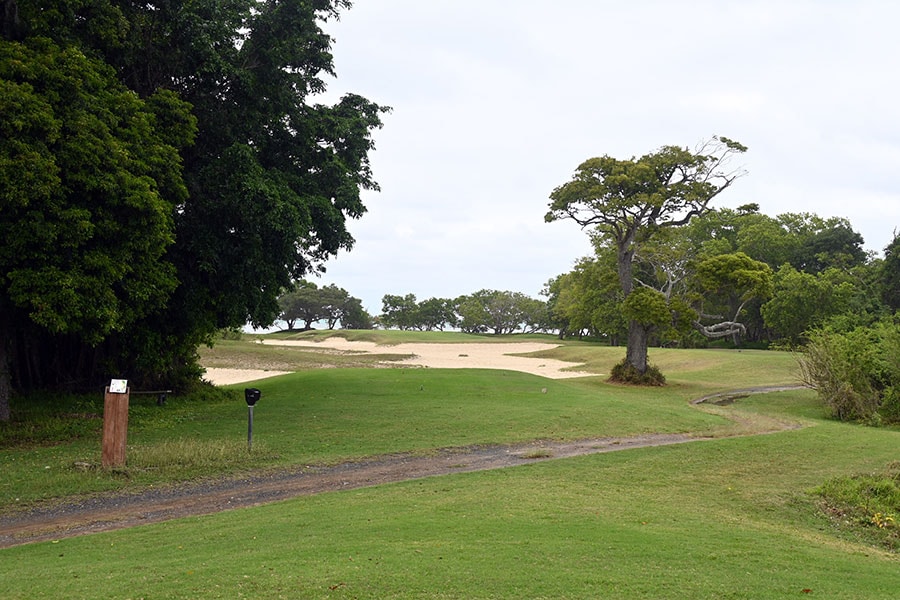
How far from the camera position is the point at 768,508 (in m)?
11.8

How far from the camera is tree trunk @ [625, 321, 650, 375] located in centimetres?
3681

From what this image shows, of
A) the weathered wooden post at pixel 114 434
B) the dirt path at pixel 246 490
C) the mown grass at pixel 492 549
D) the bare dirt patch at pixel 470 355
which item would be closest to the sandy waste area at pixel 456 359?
the bare dirt patch at pixel 470 355

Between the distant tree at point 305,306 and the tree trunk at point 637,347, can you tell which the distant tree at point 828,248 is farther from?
the distant tree at point 305,306

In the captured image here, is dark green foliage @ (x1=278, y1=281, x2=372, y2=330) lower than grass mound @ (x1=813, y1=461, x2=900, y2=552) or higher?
higher

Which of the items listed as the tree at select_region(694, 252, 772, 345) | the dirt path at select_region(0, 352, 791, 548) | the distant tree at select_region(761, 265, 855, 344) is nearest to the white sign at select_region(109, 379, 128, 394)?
the dirt path at select_region(0, 352, 791, 548)

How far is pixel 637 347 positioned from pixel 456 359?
3029 cm

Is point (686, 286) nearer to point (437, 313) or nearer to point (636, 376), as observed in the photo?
point (636, 376)

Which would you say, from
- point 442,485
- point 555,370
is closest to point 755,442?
point 442,485

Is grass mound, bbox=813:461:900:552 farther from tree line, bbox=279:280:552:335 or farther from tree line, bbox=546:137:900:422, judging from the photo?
tree line, bbox=279:280:552:335

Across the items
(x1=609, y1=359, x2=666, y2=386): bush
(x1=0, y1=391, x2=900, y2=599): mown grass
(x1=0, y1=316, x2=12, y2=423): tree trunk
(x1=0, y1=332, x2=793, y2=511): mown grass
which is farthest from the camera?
(x1=609, y1=359, x2=666, y2=386): bush

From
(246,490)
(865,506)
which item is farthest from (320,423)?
(865,506)

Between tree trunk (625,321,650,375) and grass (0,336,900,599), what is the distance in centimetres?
1496

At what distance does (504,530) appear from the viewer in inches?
350

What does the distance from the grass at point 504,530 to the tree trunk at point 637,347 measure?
15.0m
